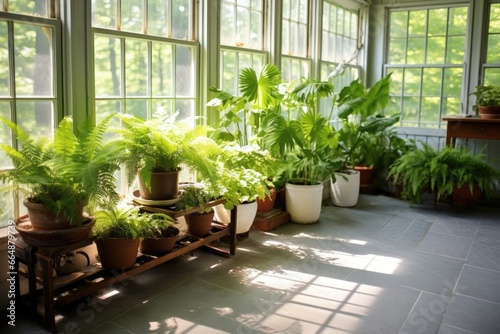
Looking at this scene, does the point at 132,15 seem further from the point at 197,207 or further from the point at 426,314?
the point at 426,314

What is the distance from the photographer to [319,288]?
3090 millimetres

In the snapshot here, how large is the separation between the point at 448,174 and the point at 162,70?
10.0 ft

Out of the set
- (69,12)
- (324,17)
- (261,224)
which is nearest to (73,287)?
(69,12)

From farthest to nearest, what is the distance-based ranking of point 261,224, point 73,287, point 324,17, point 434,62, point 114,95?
point 434,62
point 324,17
point 261,224
point 114,95
point 73,287

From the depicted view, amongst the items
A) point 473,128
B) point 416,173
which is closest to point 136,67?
point 416,173

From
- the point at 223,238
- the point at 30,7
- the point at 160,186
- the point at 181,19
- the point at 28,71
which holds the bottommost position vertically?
the point at 223,238

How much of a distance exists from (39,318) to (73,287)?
0.80ft

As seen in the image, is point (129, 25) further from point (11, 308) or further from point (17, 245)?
point (11, 308)

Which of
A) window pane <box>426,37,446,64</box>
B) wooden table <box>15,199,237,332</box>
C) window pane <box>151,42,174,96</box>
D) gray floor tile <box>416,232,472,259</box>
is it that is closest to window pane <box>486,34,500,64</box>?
window pane <box>426,37,446,64</box>

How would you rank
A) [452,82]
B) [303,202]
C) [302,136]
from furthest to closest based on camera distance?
[452,82]
[303,202]
[302,136]

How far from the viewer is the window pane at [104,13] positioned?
3.06 m

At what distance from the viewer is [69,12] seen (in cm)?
283

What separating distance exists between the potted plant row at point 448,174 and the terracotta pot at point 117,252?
3214 millimetres

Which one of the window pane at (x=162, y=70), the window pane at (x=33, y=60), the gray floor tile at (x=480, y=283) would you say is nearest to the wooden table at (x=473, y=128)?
the gray floor tile at (x=480, y=283)
